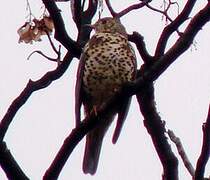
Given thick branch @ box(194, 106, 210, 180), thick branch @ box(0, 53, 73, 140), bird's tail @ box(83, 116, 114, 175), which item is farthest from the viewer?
bird's tail @ box(83, 116, 114, 175)

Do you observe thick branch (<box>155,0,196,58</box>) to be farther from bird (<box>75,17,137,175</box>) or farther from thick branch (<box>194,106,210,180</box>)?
bird (<box>75,17,137,175</box>)

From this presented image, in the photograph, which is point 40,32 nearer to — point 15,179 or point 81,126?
point 81,126

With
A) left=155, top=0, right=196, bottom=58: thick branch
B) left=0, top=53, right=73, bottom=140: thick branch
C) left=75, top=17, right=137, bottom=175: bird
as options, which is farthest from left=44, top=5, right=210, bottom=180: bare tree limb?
left=75, top=17, right=137, bottom=175: bird

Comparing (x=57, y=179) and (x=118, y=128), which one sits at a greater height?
(x=57, y=179)

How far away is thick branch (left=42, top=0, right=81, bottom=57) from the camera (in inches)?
131

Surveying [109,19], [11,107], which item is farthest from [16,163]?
[109,19]

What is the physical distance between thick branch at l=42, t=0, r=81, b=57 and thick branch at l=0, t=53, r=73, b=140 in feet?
0.24

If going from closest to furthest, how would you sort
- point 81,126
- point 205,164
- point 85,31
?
1. point 205,164
2. point 81,126
3. point 85,31

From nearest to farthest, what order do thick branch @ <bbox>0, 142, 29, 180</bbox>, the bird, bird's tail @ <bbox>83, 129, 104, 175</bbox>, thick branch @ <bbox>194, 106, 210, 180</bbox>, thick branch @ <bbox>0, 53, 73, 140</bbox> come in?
thick branch @ <bbox>194, 106, 210, 180</bbox>, thick branch @ <bbox>0, 142, 29, 180</bbox>, thick branch @ <bbox>0, 53, 73, 140</bbox>, bird's tail @ <bbox>83, 129, 104, 175</bbox>, the bird

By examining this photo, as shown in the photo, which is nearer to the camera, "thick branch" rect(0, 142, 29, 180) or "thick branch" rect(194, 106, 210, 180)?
"thick branch" rect(194, 106, 210, 180)

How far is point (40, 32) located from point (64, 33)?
437 millimetres

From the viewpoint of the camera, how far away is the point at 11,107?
325 cm

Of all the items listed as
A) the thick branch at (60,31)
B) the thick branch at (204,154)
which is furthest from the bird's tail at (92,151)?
the thick branch at (204,154)

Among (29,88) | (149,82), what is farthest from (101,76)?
(149,82)
